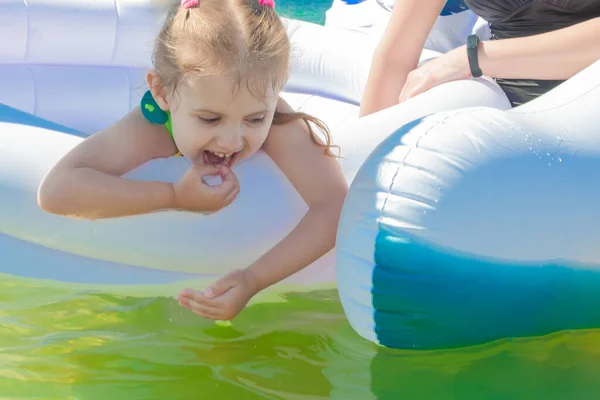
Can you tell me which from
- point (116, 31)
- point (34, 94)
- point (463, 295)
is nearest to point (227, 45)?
point (463, 295)

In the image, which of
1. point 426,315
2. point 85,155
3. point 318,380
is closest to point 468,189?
point 426,315

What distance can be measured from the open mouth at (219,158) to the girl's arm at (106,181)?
0.07 meters

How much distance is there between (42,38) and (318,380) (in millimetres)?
1341

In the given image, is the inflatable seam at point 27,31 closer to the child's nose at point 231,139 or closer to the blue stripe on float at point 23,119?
the blue stripe on float at point 23,119

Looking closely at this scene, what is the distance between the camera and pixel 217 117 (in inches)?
55.0

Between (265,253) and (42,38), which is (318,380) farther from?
(42,38)

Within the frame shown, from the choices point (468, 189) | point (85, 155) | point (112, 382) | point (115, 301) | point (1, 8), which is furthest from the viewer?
point (1, 8)

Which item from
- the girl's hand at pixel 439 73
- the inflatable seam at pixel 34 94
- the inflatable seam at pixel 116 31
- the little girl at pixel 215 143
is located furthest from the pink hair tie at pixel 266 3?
the inflatable seam at pixel 116 31

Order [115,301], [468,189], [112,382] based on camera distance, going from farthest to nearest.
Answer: [115,301], [112,382], [468,189]

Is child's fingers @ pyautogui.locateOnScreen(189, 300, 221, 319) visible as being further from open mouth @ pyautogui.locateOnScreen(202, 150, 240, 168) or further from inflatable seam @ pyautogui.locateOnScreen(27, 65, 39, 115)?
inflatable seam @ pyautogui.locateOnScreen(27, 65, 39, 115)

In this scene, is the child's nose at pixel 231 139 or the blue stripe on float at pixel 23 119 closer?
the child's nose at pixel 231 139

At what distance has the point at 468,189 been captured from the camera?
122 centimetres

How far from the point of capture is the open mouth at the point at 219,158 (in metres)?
1.47

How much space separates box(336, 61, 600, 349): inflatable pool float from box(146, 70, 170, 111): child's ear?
0.36 meters
